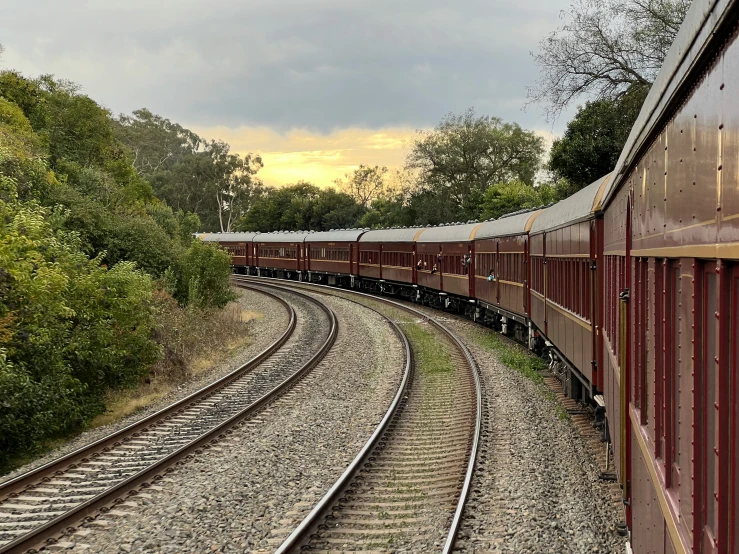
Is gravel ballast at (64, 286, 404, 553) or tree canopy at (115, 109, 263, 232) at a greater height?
tree canopy at (115, 109, 263, 232)

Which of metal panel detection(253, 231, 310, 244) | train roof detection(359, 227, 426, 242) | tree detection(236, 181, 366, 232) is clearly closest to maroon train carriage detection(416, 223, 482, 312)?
train roof detection(359, 227, 426, 242)

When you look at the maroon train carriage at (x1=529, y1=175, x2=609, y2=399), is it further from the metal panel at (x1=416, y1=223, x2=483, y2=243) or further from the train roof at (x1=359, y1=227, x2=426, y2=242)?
the train roof at (x1=359, y1=227, x2=426, y2=242)

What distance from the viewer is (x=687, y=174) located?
8.29 feet

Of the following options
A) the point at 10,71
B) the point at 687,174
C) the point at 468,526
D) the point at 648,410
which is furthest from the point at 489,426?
the point at 10,71

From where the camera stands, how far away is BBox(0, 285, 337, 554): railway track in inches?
315

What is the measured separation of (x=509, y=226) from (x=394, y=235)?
17.5 metres

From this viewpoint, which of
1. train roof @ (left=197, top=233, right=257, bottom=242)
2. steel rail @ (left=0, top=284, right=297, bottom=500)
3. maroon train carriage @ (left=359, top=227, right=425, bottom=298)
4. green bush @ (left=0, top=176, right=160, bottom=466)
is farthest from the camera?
train roof @ (left=197, top=233, right=257, bottom=242)

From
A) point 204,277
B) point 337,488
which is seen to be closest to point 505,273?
point 204,277

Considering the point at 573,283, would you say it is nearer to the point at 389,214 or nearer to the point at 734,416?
the point at 734,416

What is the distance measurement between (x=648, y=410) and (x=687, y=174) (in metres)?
1.84

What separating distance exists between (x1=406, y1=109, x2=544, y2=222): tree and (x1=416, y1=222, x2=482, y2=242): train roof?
35.6 meters

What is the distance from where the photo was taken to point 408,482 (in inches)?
362

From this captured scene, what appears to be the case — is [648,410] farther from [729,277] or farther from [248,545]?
[248,545]

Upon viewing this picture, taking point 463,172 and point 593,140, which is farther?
point 463,172
